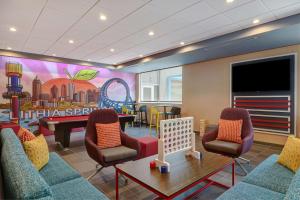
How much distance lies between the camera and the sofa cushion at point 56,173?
1787 mm

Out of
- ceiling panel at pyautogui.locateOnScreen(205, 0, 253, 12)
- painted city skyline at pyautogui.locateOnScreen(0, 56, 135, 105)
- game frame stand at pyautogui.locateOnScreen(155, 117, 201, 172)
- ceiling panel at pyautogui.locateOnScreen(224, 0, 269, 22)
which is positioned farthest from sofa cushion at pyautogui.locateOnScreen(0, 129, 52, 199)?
painted city skyline at pyautogui.locateOnScreen(0, 56, 135, 105)

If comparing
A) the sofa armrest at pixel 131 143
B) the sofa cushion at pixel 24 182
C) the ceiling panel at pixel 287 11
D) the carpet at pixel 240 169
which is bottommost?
the carpet at pixel 240 169

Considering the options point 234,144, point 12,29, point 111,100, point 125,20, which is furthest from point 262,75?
point 12,29

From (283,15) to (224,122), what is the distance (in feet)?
7.10

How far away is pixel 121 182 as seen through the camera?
270cm

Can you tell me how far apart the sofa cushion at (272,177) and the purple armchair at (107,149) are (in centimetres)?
160

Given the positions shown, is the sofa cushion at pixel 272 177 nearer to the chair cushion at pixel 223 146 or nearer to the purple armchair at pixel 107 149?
the chair cushion at pixel 223 146

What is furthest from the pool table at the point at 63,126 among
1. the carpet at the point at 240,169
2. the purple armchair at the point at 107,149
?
the carpet at the point at 240,169

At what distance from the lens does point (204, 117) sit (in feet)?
20.0

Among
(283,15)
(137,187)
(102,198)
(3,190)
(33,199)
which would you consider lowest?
(137,187)

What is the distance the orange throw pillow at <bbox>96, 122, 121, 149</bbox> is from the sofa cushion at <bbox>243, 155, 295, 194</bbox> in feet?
6.49

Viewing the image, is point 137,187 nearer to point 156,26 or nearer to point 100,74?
point 156,26

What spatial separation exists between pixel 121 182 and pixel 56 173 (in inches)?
42.1

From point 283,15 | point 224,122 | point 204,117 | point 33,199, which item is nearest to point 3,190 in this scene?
point 33,199
